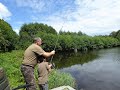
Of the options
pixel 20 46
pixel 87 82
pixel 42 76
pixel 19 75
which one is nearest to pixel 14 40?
pixel 20 46

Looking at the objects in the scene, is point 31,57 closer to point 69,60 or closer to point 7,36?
point 69,60

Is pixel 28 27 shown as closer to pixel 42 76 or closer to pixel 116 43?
pixel 116 43

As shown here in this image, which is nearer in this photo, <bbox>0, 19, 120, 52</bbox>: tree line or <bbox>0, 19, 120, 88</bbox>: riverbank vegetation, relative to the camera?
<bbox>0, 19, 120, 88</bbox>: riverbank vegetation

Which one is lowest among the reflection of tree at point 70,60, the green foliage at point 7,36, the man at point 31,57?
the reflection of tree at point 70,60

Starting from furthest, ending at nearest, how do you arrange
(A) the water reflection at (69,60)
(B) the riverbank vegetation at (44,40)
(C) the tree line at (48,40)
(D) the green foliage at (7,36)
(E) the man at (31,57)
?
(C) the tree line at (48,40) < (B) the riverbank vegetation at (44,40) < (D) the green foliage at (7,36) < (A) the water reflection at (69,60) < (E) the man at (31,57)

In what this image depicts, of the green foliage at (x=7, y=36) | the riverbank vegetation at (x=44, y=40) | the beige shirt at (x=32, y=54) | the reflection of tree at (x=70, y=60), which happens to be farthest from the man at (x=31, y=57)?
the green foliage at (x=7, y=36)

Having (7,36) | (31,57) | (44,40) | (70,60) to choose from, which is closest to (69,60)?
(70,60)

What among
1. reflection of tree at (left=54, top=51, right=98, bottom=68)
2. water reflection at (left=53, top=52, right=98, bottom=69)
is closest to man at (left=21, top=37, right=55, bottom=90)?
water reflection at (left=53, top=52, right=98, bottom=69)

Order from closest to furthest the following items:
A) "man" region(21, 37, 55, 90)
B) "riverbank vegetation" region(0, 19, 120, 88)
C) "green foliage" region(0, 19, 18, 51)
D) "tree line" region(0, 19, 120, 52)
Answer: "man" region(21, 37, 55, 90)
"green foliage" region(0, 19, 18, 51)
"riverbank vegetation" region(0, 19, 120, 88)
"tree line" region(0, 19, 120, 52)

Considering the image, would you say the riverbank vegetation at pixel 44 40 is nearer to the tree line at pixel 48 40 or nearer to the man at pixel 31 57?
the tree line at pixel 48 40

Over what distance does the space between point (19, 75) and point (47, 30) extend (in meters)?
84.2

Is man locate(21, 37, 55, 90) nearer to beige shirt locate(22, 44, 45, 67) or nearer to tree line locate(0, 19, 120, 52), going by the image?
beige shirt locate(22, 44, 45, 67)

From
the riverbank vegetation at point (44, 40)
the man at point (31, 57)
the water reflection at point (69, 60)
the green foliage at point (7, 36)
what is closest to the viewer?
the man at point (31, 57)

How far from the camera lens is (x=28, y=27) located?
3888 inches
